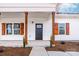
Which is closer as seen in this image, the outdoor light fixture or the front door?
the front door

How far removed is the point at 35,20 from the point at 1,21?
3.44 meters

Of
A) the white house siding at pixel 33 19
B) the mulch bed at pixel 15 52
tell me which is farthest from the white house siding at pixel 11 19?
the mulch bed at pixel 15 52

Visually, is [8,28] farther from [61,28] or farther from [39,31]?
[61,28]

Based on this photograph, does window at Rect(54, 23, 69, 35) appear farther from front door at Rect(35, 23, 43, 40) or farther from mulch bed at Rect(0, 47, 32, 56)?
mulch bed at Rect(0, 47, 32, 56)

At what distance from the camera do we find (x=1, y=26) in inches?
765

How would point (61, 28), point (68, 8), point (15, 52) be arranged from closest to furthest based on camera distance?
point (15, 52)
point (61, 28)
point (68, 8)

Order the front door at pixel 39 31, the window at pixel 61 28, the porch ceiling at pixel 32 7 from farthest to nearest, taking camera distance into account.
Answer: the window at pixel 61 28 < the front door at pixel 39 31 < the porch ceiling at pixel 32 7

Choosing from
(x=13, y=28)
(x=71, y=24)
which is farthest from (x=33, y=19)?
(x=71, y=24)

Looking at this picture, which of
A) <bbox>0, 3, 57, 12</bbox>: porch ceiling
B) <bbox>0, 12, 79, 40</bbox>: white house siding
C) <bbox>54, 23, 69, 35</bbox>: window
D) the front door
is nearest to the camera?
<bbox>0, 3, 57, 12</bbox>: porch ceiling

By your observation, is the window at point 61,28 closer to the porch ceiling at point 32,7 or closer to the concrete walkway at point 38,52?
the porch ceiling at point 32,7

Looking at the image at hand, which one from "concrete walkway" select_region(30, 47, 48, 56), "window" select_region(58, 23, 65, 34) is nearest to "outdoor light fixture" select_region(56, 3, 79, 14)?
"window" select_region(58, 23, 65, 34)

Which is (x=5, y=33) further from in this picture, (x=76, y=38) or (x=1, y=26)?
(x=76, y=38)

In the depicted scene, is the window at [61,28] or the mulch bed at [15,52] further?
the window at [61,28]

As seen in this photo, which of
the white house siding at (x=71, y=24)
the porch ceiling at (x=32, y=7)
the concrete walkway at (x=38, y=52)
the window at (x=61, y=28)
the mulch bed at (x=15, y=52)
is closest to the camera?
the concrete walkway at (x=38, y=52)
